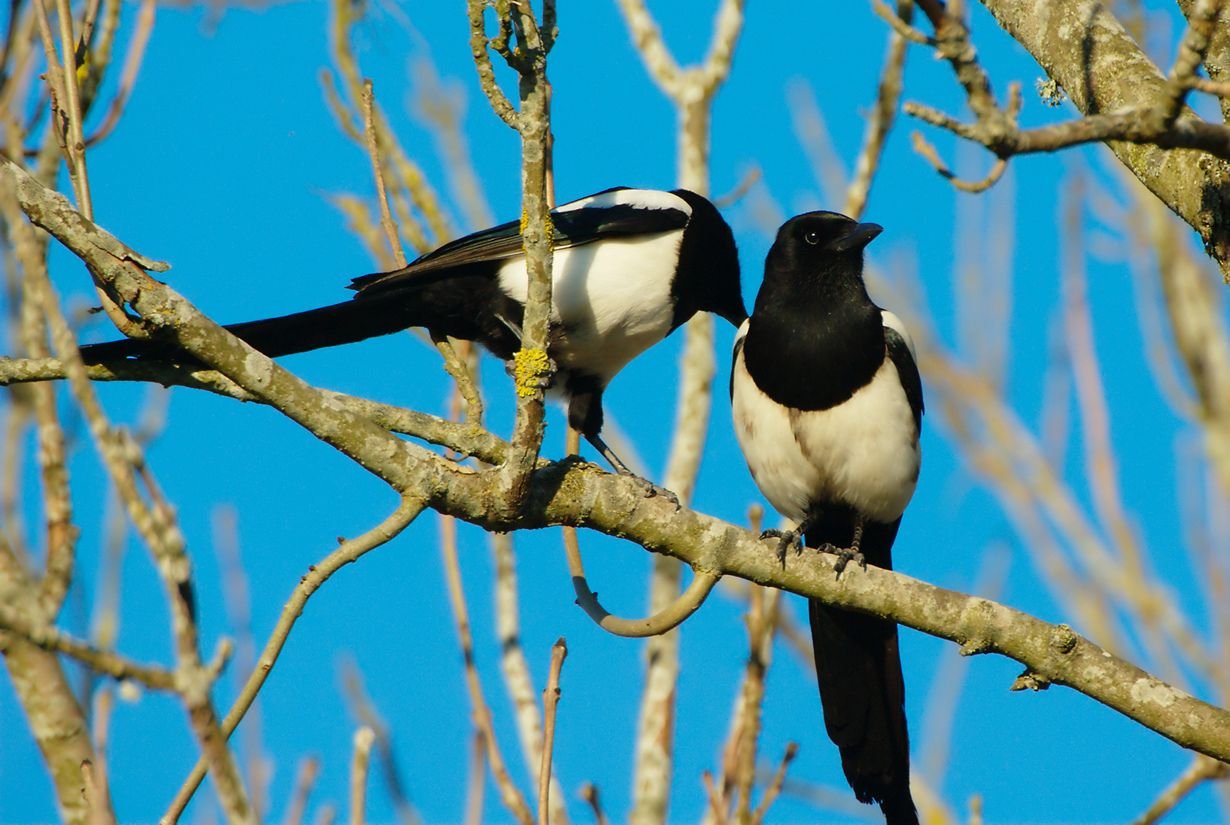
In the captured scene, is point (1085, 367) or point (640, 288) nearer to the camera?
point (640, 288)

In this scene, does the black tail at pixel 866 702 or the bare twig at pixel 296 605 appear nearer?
the bare twig at pixel 296 605

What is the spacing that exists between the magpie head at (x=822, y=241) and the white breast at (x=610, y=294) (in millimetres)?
388

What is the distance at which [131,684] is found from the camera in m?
1.52

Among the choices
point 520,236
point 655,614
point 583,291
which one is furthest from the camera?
point 583,291

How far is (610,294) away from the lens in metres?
4.51

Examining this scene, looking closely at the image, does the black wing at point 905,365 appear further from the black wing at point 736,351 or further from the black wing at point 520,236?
the black wing at point 520,236

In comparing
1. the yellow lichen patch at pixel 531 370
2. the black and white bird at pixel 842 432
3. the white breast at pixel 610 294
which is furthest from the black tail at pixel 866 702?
the yellow lichen patch at pixel 531 370

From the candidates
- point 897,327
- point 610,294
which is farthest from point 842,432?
point 610,294

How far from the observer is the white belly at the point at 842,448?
4.13 m

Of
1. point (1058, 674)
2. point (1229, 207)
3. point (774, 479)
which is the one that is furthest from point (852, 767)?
point (1229, 207)

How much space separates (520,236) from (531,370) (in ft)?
4.88

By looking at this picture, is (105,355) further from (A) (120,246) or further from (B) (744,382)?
(B) (744,382)

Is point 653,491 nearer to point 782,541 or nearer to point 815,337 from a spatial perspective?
point 782,541

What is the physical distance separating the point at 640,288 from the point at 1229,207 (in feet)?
6.82
